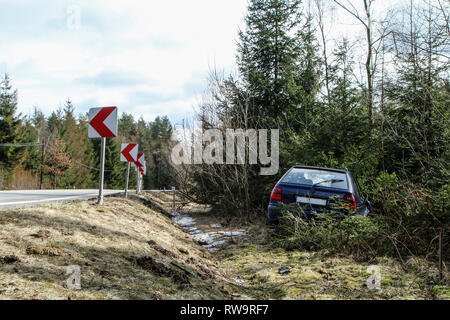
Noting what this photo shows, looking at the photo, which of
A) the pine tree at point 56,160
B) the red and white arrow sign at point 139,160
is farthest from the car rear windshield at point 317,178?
the pine tree at point 56,160

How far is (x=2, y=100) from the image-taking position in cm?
3925

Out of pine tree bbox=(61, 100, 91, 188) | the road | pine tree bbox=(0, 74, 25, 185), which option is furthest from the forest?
pine tree bbox=(61, 100, 91, 188)

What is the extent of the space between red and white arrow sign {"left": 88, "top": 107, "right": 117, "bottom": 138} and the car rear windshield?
4.29 m

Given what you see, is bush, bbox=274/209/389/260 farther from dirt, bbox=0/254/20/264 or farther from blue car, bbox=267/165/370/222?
dirt, bbox=0/254/20/264

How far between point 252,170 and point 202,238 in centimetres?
391

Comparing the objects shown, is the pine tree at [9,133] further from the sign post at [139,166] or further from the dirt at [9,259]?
the dirt at [9,259]

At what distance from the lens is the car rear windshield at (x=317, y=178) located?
6508 millimetres

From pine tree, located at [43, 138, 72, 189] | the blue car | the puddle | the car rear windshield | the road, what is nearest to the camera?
the blue car

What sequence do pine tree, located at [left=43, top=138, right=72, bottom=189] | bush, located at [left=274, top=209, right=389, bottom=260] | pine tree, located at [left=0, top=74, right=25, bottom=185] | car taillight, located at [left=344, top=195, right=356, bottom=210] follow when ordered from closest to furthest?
bush, located at [left=274, top=209, right=389, bottom=260]
car taillight, located at [left=344, top=195, right=356, bottom=210]
pine tree, located at [left=0, top=74, right=25, bottom=185]
pine tree, located at [left=43, top=138, right=72, bottom=189]

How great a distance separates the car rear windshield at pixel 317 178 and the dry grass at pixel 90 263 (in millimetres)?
2313

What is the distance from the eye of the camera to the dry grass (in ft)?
9.95

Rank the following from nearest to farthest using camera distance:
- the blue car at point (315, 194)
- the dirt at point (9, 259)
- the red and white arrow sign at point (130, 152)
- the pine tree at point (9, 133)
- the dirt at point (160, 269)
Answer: the dirt at point (9, 259)
the dirt at point (160, 269)
the blue car at point (315, 194)
the red and white arrow sign at point (130, 152)
the pine tree at point (9, 133)
